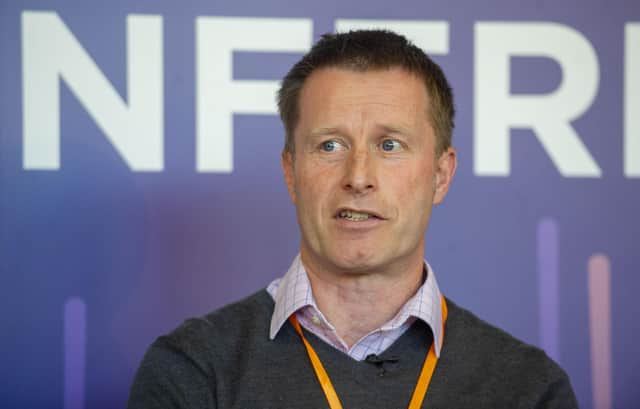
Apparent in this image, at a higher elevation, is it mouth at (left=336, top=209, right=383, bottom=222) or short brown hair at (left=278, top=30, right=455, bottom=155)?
short brown hair at (left=278, top=30, right=455, bottom=155)

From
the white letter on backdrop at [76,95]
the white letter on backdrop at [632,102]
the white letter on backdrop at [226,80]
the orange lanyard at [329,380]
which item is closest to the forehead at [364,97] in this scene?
the orange lanyard at [329,380]

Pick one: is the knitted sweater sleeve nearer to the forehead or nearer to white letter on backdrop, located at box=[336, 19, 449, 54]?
the forehead

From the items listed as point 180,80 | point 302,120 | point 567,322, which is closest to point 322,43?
point 302,120

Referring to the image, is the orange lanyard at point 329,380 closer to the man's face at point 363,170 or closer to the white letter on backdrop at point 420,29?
the man's face at point 363,170

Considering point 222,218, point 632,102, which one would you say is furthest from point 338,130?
point 632,102

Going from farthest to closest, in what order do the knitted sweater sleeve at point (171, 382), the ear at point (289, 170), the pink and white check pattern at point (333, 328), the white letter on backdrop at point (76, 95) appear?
the white letter on backdrop at point (76, 95) → the ear at point (289, 170) → the pink and white check pattern at point (333, 328) → the knitted sweater sleeve at point (171, 382)

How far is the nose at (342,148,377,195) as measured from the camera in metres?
1.67

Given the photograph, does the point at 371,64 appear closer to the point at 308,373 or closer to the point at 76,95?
the point at 308,373

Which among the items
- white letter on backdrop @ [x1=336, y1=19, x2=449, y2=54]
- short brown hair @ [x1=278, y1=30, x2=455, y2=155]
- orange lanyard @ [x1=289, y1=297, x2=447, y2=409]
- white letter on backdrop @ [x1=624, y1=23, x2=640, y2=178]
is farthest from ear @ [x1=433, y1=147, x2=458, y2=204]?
white letter on backdrop @ [x1=624, y1=23, x2=640, y2=178]

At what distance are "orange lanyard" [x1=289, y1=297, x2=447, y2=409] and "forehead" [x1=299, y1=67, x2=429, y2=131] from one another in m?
0.44

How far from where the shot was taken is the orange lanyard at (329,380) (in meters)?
1.63

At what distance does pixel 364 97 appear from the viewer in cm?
175

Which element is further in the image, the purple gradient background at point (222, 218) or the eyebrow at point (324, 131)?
the purple gradient background at point (222, 218)

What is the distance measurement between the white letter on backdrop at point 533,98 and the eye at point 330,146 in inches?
38.0
